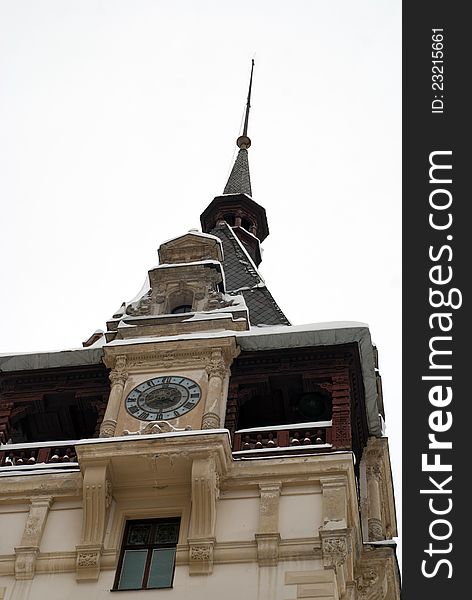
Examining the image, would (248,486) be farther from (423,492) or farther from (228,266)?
(228,266)

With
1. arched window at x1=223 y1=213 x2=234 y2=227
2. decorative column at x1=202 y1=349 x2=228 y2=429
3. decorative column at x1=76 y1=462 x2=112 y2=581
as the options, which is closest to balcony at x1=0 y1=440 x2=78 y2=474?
decorative column at x1=76 y1=462 x2=112 y2=581

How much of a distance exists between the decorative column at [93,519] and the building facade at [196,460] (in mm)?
19

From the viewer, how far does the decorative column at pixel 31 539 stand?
17859 mm

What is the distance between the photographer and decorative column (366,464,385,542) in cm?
2106

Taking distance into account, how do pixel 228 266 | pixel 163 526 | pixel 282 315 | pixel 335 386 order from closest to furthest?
pixel 163 526 → pixel 335 386 → pixel 282 315 → pixel 228 266

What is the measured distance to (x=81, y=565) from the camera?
17812mm

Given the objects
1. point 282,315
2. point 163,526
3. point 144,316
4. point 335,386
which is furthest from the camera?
point 282,315

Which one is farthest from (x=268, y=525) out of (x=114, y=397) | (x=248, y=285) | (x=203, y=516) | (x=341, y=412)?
(x=248, y=285)

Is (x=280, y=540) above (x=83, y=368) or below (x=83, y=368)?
below

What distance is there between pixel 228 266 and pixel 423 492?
11620 mm

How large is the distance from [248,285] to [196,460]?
8627 mm

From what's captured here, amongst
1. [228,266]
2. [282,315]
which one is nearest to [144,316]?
[282,315]

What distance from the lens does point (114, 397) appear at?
2056cm

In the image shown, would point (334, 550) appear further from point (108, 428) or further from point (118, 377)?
point (118, 377)
